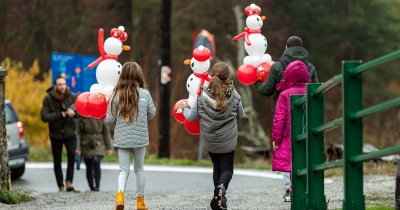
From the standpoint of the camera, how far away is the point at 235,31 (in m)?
35.5

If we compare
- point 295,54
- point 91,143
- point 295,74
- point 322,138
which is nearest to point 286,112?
point 295,74

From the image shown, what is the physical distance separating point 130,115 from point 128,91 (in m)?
0.23

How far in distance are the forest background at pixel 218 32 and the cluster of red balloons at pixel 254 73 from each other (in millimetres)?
20406

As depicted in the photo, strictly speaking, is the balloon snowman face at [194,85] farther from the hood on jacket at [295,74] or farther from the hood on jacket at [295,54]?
the hood on jacket at [295,54]

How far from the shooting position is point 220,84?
911cm

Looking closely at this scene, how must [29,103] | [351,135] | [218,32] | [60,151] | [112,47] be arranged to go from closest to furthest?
[351,135]
[112,47]
[60,151]
[29,103]
[218,32]

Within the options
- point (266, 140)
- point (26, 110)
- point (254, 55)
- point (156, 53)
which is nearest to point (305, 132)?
point (254, 55)

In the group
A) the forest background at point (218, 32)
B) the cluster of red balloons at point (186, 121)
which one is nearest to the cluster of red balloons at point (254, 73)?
the cluster of red balloons at point (186, 121)

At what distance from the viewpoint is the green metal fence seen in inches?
247

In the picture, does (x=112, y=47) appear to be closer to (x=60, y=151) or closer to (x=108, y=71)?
(x=108, y=71)

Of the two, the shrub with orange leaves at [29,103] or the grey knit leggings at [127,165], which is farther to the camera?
the shrub with orange leaves at [29,103]

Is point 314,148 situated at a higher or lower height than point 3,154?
lower

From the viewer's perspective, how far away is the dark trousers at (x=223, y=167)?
30.4 ft

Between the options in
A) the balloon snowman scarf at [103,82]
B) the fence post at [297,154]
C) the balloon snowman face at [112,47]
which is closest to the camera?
the fence post at [297,154]
